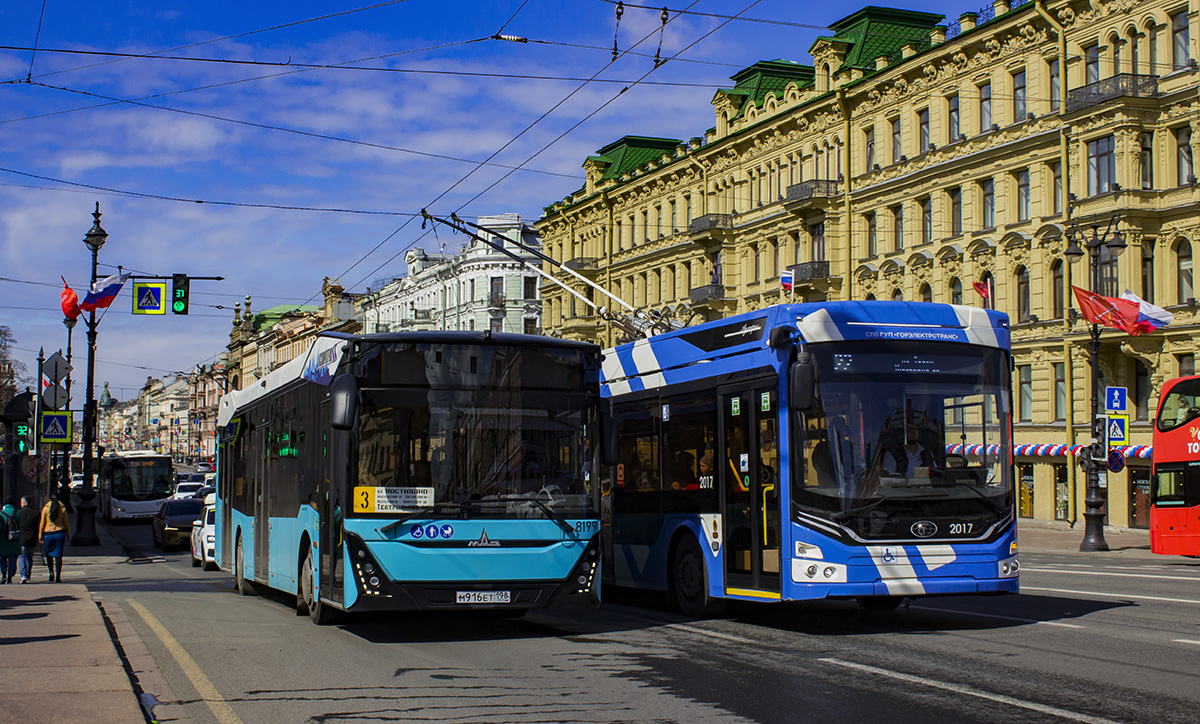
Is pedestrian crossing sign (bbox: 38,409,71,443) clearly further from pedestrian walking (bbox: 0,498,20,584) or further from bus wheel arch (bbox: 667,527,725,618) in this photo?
bus wheel arch (bbox: 667,527,725,618)

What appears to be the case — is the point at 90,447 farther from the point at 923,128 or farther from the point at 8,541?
the point at 923,128

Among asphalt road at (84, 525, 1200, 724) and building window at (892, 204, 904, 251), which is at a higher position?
building window at (892, 204, 904, 251)

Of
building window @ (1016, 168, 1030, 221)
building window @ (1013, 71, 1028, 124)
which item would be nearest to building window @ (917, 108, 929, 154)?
building window @ (1013, 71, 1028, 124)

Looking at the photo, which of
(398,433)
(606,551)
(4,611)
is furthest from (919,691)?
(4,611)

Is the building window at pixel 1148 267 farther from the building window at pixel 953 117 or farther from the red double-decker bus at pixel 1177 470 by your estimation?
the red double-decker bus at pixel 1177 470

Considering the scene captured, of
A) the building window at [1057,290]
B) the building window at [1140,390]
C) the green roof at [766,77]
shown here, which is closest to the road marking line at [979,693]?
the building window at [1140,390]

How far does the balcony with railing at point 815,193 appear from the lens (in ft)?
165

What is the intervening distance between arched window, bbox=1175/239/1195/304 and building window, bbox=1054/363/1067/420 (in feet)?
14.8

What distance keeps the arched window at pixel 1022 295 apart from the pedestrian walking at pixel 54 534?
99.5ft

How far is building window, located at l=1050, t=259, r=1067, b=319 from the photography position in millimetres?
40906

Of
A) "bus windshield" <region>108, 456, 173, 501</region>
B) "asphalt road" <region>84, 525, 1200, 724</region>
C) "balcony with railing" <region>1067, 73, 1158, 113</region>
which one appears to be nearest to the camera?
"asphalt road" <region>84, 525, 1200, 724</region>

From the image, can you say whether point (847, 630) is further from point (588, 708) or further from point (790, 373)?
point (588, 708)

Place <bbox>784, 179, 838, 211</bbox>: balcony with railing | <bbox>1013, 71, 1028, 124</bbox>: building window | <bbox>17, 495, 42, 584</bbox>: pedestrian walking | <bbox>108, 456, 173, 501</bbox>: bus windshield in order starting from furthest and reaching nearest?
<bbox>108, 456, 173, 501</bbox>: bus windshield, <bbox>784, 179, 838, 211</bbox>: balcony with railing, <bbox>1013, 71, 1028, 124</bbox>: building window, <bbox>17, 495, 42, 584</bbox>: pedestrian walking

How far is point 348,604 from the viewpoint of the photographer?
11.4 metres
